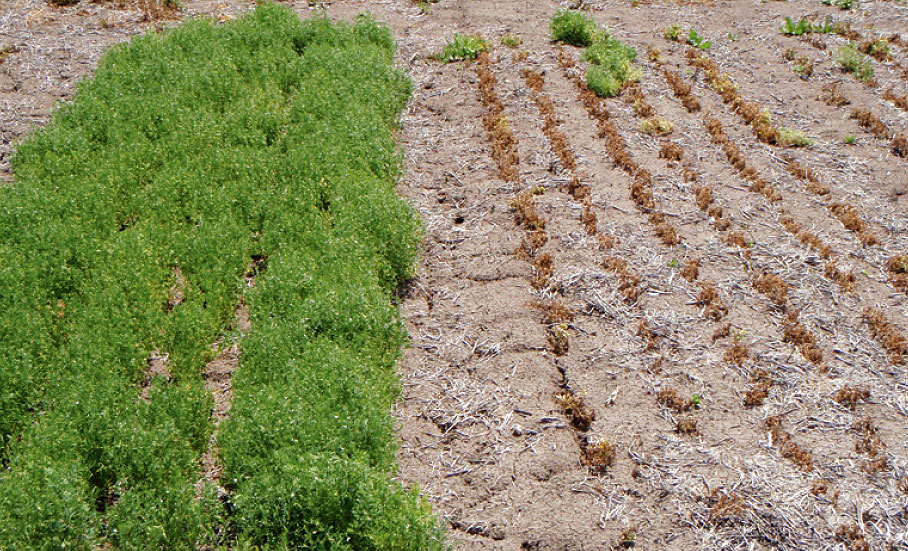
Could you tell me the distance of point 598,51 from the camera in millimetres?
12078

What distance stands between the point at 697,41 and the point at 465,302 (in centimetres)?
706

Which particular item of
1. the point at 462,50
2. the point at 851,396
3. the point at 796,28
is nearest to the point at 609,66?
the point at 462,50

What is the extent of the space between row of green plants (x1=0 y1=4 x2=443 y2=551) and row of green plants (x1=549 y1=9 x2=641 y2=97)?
2573mm

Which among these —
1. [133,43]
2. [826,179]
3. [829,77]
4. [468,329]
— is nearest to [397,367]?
[468,329]

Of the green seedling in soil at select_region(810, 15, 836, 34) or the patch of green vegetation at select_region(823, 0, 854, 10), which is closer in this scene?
the green seedling in soil at select_region(810, 15, 836, 34)

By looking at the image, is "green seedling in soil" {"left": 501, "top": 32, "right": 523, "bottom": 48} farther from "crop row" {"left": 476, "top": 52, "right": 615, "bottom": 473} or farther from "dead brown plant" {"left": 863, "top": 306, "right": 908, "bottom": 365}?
"dead brown plant" {"left": 863, "top": 306, "right": 908, "bottom": 365}

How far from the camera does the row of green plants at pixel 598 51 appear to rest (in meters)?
11.3

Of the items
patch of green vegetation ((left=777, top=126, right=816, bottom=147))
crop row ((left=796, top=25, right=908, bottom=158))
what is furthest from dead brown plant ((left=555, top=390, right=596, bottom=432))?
crop row ((left=796, top=25, right=908, bottom=158))

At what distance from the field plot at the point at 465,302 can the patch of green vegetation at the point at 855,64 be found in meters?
0.05

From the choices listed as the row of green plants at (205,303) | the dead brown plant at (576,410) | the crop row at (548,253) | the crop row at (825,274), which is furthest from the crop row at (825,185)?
the row of green plants at (205,303)

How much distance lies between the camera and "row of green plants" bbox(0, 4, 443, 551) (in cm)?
527

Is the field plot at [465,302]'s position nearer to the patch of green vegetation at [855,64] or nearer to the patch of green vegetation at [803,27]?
the patch of green vegetation at [855,64]

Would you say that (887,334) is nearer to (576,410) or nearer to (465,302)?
(576,410)

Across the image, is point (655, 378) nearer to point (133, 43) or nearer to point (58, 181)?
point (58, 181)
